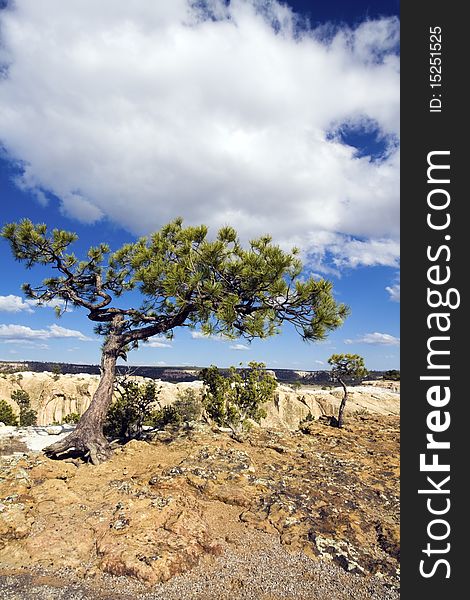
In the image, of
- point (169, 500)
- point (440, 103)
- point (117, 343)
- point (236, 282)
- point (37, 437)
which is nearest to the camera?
point (440, 103)

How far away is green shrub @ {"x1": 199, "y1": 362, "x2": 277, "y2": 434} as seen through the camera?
47.6ft

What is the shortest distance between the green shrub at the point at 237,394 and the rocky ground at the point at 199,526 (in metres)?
4.06

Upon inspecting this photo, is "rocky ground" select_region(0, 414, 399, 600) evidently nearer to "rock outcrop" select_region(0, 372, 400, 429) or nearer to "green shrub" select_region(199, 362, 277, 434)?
"green shrub" select_region(199, 362, 277, 434)

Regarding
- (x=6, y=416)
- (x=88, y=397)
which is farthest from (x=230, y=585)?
(x=88, y=397)

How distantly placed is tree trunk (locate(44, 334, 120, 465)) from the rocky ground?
40 cm

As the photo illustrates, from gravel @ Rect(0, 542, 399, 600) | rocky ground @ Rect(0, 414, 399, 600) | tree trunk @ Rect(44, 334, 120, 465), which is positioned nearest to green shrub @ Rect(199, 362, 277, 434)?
rocky ground @ Rect(0, 414, 399, 600)

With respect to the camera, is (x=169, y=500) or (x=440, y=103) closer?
(x=440, y=103)

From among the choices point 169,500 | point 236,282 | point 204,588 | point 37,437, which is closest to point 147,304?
point 236,282

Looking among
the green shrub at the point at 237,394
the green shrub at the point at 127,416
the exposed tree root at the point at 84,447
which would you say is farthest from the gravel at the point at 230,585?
the green shrub at the point at 237,394

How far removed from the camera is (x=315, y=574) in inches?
206

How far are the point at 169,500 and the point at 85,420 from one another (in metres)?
4.52

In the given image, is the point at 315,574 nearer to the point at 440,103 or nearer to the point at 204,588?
the point at 204,588

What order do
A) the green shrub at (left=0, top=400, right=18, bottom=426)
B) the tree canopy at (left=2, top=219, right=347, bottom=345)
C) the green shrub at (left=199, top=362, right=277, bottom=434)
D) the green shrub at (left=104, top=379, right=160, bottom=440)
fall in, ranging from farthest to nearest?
the green shrub at (left=0, top=400, right=18, bottom=426) → the green shrub at (left=199, top=362, right=277, bottom=434) → the green shrub at (left=104, top=379, right=160, bottom=440) → the tree canopy at (left=2, top=219, right=347, bottom=345)

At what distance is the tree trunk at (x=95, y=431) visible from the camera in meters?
9.88
